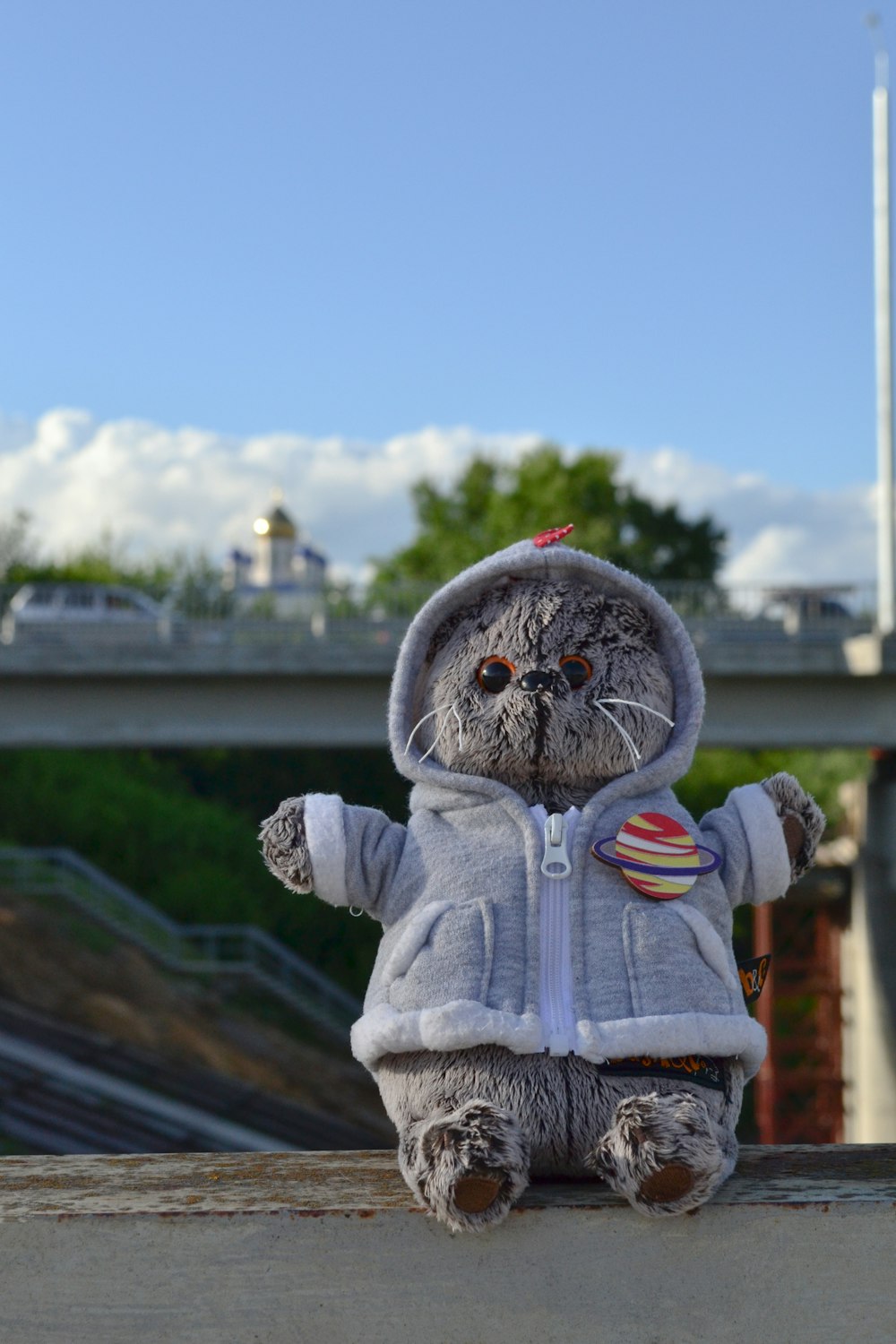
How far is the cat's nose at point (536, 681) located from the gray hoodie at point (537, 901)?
7.6 inches

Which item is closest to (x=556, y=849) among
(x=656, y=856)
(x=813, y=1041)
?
(x=656, y=856)

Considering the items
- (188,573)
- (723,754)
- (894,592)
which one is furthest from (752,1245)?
(188,573)

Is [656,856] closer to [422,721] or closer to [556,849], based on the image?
[556,849]

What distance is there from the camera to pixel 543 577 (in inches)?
120

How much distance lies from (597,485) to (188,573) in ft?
54.4

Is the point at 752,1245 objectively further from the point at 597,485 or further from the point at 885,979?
the point at 597,485

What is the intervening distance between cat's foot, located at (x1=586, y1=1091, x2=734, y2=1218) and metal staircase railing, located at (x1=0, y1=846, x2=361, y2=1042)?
22.5 m

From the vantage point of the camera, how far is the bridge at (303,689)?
1823 cm

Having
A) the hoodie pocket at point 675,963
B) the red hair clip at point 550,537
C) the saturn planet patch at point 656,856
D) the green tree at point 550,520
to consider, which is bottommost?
the hoodie pocket at point 675,963

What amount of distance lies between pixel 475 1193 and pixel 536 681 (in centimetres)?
94

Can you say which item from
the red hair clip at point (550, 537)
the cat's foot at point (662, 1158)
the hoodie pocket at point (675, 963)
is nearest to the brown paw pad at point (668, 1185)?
the cat's foot at point (662, 1158)

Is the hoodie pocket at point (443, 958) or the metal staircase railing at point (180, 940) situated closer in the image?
the hoodie pocket at point (443, 958)

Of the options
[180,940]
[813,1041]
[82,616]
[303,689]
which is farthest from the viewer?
[813,1041]

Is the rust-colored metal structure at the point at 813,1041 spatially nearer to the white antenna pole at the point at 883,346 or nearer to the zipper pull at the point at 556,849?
the white antenna pole at the point at 883,346
